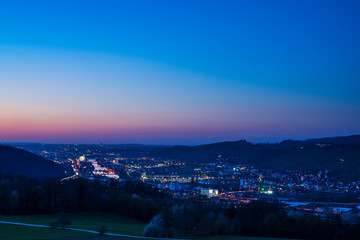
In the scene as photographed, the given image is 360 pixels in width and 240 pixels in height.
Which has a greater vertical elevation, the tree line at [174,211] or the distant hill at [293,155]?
the distant hill at [293,155]

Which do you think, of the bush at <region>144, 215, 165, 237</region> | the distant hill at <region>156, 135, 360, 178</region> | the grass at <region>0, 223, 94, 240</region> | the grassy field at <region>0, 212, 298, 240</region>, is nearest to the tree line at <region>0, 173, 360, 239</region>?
the bush at <region>144, 215, 165, 237</region>

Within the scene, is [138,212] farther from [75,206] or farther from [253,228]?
[253,228]

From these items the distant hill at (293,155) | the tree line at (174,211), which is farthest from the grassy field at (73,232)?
the distant hill at (293,155)

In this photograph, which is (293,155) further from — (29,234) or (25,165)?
(29,234)

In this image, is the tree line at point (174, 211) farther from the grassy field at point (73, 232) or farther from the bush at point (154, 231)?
the grassy field at point (73, 232)

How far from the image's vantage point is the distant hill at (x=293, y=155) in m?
114

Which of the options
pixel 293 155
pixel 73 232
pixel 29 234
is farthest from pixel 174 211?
pixel 293 155

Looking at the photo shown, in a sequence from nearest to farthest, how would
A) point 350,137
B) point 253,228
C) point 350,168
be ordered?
point 253,228, point 350,168, point 350,137

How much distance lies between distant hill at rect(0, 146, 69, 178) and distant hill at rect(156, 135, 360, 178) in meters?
72.9

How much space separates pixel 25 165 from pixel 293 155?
3718 inches

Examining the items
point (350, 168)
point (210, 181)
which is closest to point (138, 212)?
point (210, 181)

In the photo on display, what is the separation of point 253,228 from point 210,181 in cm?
6625

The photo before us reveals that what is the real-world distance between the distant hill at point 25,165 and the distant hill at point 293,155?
239ft

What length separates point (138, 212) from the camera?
52.8m
